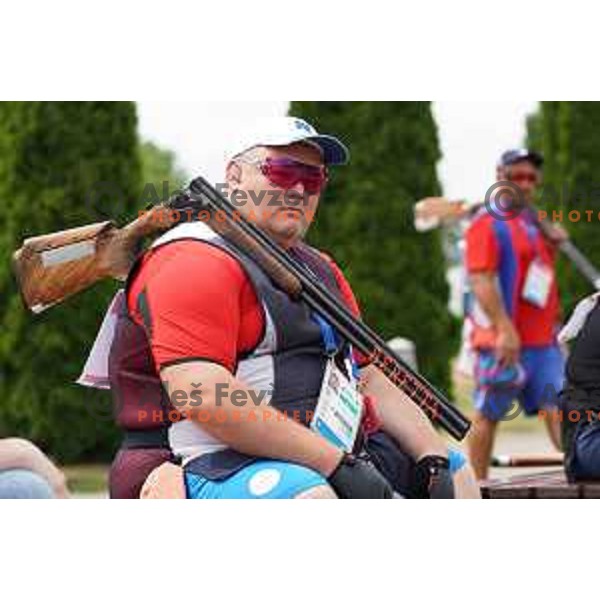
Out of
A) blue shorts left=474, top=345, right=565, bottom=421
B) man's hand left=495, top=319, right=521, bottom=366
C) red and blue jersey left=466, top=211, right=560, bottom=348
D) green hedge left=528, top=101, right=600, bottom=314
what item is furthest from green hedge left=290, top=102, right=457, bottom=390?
man's hand left=495, top=319, right=521, bottom=366

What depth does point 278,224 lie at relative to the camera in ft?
16.0

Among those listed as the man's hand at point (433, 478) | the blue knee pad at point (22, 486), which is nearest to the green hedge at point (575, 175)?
the man's hand at point (433, 478)

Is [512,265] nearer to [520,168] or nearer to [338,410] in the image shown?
[520,168]

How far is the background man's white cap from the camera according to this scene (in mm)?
4859

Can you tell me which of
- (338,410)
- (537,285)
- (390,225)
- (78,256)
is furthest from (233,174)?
(390,225)

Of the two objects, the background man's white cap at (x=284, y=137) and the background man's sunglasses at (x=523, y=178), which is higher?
the background man's white cap at (x=284, y=137)

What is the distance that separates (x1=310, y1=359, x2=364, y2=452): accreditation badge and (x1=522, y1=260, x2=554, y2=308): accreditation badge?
511cm

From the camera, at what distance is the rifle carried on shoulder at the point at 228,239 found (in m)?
4.72

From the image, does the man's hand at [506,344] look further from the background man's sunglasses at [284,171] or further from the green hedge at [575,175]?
the green hedge at [575,175]

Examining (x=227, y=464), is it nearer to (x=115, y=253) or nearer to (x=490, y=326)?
(x=115, y=253)

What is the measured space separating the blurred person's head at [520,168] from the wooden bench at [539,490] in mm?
4109

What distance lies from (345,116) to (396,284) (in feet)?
4.58

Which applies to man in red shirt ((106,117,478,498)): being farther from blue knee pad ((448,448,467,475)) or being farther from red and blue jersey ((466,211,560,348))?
red and blue jersey ((466,211,560,348))

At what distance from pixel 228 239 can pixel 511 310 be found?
5.34 metres
